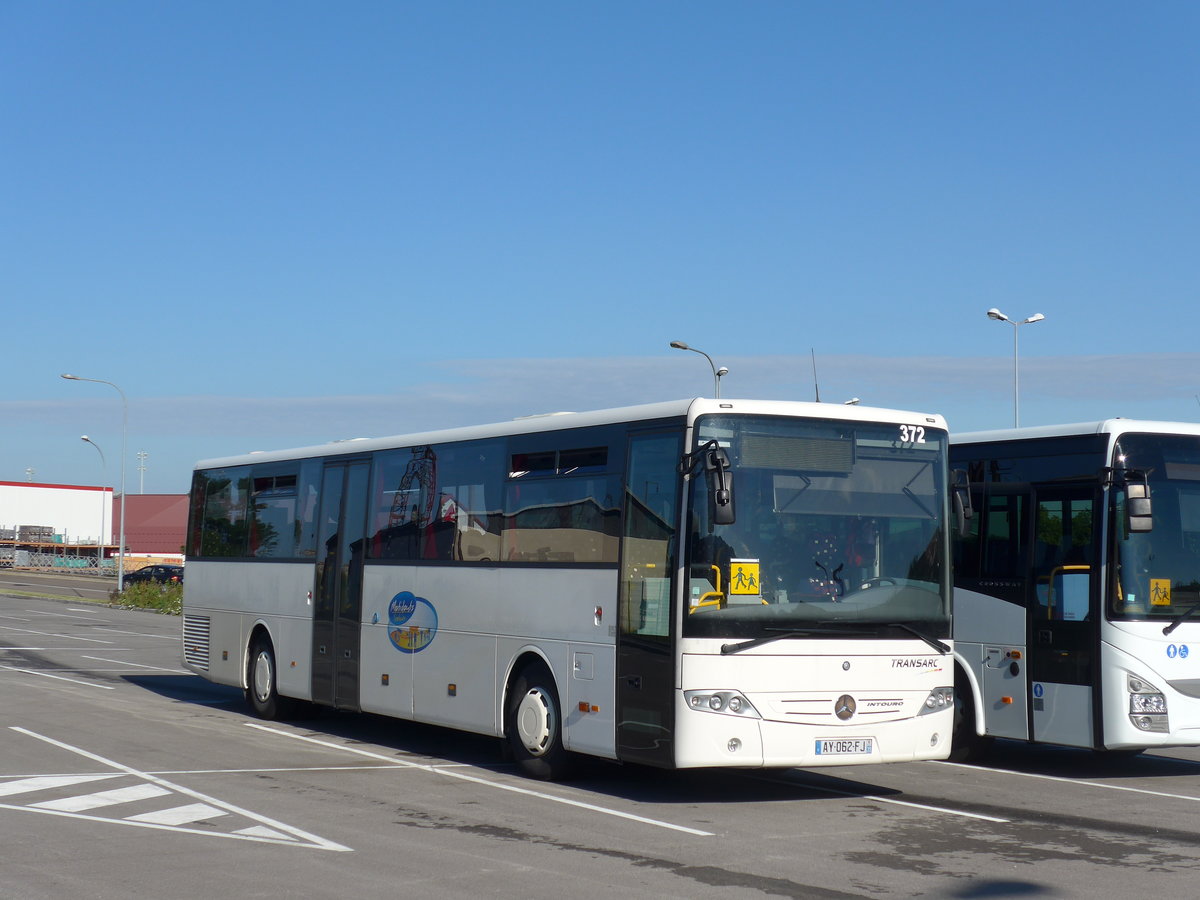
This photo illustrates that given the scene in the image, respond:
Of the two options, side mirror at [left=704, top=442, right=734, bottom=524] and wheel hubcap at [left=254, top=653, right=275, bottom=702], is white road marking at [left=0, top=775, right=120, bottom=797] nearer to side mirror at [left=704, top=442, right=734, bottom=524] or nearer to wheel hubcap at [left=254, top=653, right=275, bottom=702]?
side mirror at [left=704, top=442, right=734, bottom=524]

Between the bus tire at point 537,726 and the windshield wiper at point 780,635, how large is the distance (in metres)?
2.12

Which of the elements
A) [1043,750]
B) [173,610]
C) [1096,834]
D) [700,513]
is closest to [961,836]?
[1096,834]

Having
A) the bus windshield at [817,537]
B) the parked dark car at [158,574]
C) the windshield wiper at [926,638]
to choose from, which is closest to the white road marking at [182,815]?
the bus windshield at [817,537]

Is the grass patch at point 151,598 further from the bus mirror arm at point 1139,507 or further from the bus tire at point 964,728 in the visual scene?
the bus mirror arm at point 1139,507

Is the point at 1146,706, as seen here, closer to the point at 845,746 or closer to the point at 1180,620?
the point at 1180,620

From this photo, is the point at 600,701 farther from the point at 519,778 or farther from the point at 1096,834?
the point at 1096,834

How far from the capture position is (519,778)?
12.6 metres

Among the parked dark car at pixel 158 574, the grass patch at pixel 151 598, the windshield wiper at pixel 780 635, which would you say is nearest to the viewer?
the windshield wiper at pixel 780 635

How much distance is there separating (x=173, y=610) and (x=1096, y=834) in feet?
145

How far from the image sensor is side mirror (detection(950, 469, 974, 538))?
38.8 feet

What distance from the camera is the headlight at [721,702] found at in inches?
422

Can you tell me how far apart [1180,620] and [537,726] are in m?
5.60

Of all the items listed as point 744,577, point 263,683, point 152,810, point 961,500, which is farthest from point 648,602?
point 263,683

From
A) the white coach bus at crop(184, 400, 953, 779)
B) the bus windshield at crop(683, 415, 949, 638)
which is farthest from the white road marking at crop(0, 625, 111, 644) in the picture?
the bus windshield at crop(683, 415, 949, 638)
